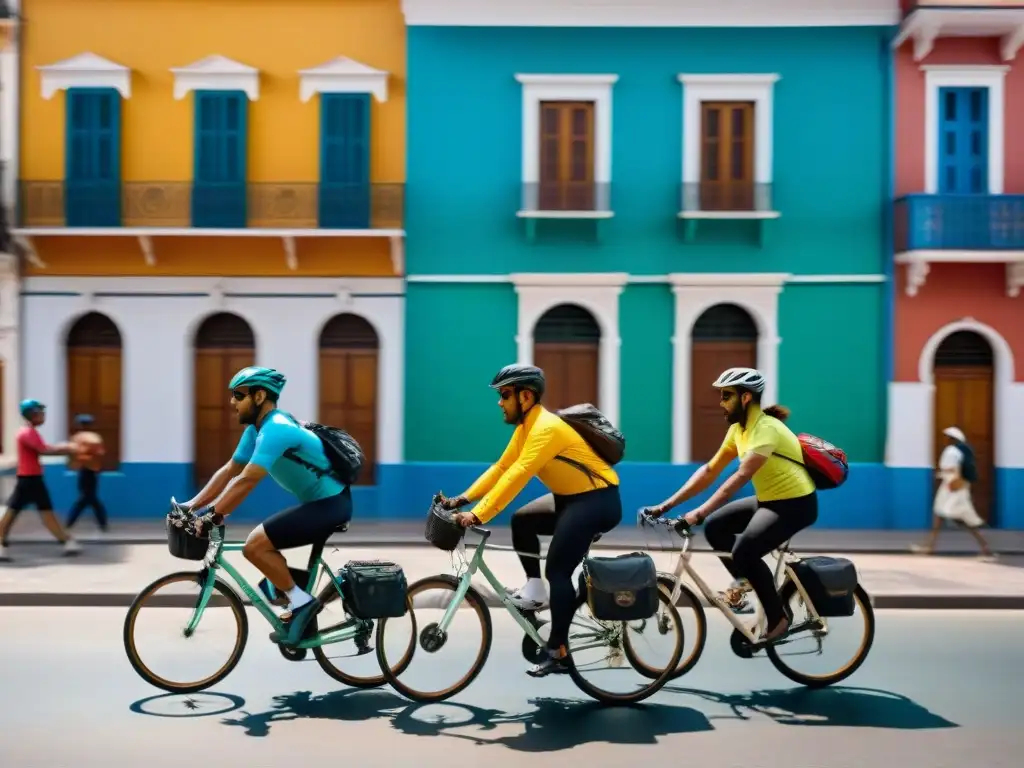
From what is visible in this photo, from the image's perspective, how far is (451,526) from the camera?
235 inches

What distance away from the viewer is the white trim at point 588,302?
15.5m

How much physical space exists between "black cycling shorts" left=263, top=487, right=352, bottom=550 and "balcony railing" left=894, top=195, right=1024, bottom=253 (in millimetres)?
11211

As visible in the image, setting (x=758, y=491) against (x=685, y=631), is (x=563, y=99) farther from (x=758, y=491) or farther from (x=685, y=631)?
(x=685, y=631)

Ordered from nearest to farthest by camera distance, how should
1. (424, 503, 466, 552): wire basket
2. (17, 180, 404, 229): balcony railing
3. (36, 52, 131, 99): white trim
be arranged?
1. (424, 503, 466, 552): wire basket
2. (17, 180, 404, 229): balcony railing
3. (36, 52, 131, 99): white trim

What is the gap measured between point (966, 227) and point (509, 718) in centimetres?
1164

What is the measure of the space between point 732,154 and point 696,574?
1028 centimetres

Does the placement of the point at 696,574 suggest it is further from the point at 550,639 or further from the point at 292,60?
the point at 292,60

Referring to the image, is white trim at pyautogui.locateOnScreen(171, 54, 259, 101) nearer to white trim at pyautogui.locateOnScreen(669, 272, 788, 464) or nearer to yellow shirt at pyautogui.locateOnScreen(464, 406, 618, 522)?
white trim at pyautogui.locateOnScreen(669, 272, 788, 464)

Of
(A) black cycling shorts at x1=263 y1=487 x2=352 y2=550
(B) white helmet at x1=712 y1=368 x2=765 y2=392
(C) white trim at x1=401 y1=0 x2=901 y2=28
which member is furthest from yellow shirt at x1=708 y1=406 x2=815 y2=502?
(C) white trim at x1=401 y1=0 x2=901 y2=28

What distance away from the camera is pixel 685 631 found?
255 inches

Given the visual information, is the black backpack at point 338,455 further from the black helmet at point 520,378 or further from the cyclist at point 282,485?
the black helmet at point 520,378

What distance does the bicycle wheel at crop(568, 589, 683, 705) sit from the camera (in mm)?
6258

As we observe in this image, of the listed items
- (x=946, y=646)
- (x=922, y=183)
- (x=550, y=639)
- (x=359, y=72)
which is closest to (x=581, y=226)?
(x=359, y=72)

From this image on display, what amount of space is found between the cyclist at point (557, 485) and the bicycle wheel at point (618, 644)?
120 mm
